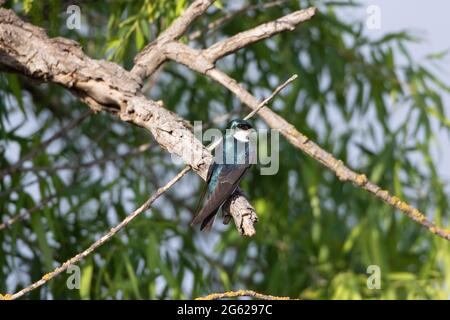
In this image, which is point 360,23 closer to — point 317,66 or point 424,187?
point 317,66

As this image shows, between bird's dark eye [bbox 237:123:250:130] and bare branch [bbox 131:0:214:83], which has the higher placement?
bare branch [bbox 131:0:214:83]

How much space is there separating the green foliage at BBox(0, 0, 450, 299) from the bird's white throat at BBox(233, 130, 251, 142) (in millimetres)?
1005

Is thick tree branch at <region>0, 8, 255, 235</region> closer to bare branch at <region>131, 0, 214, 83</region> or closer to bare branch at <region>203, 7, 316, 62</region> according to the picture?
bare branch at <region>131, 0, 214, 83</region>

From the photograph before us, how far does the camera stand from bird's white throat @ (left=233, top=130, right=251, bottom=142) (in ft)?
13.5

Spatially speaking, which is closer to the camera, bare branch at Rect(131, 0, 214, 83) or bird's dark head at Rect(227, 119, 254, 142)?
bare branch at Rect(131, 0, 214, 83)

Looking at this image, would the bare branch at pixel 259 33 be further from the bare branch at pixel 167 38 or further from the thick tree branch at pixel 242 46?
the bare branch at pixel 167 38

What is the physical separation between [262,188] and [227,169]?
2.70 metres

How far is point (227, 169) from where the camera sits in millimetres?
3795

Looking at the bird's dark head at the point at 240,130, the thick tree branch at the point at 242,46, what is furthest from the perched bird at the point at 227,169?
the thick tree branch at the point at 242,46

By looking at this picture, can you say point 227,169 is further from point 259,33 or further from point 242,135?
point 259,33

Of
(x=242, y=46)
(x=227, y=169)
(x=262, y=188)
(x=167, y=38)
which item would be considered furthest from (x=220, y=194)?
(x=262, y=188)

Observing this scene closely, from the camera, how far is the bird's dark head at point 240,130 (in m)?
4.12

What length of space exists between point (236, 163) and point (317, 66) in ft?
8.06

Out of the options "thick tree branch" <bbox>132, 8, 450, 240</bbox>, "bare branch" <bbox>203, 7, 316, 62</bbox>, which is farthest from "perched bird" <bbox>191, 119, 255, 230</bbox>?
"bare branch" <bbox>203, 7, 316, 62</bbox>
